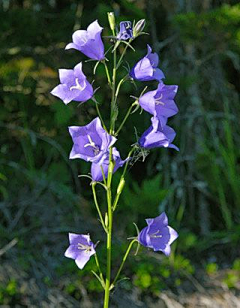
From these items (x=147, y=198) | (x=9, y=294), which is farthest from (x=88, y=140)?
(x=147, y=198)

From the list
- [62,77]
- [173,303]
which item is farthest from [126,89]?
[62,77]

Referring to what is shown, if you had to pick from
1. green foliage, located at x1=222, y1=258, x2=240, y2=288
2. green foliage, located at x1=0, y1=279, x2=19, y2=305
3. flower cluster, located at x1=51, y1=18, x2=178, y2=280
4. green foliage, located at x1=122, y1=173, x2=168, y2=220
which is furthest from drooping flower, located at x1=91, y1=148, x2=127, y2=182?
green foliage, located at x1=222, y1=258, x2=240, y2=288

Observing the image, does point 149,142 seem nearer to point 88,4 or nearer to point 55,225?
point 55,225

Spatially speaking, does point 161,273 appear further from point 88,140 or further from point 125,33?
point 125,33

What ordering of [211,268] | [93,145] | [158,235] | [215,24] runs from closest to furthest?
1. [93,145]
2. [158,235]
3. [211,268]
4. [215,24]

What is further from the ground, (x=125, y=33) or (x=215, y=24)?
(x=125, y=33)

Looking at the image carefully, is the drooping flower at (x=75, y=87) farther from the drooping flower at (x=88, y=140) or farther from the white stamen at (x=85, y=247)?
the white stamen at (x=85, y=247)

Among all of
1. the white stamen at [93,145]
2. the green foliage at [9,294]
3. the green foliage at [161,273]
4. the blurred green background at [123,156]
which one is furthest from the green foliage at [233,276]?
the white stamen at [93,145]

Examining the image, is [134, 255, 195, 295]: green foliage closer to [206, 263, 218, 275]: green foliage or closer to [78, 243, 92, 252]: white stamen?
[206, 263, 218, 275]: green foliage
